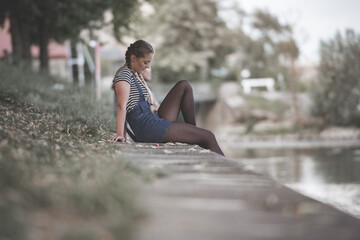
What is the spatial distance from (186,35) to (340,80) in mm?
14859

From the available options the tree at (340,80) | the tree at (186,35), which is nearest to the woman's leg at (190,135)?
the tree at (340,80)

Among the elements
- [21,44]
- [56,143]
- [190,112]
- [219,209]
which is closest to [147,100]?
[190,112]

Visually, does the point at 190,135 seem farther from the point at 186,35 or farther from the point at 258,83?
the point at 186,35

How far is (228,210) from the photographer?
8.04ft

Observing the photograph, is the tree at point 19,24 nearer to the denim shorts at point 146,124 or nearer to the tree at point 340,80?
the denim shorts at point 146,124

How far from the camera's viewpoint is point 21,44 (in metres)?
15.2

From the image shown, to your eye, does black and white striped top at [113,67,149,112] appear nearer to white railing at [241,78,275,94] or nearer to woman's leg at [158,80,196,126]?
woman's leg at [158,80,196,126]

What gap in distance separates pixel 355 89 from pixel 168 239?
2602 cm

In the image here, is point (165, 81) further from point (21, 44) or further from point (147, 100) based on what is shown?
point (147, 100)

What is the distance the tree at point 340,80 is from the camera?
1028 inches

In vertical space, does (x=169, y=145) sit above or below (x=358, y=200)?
above

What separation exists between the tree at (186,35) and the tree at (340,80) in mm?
12521

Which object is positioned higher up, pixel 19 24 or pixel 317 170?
pixel 19 24

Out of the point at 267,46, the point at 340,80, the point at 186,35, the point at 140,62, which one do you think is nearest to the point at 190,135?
the point at 140,62
